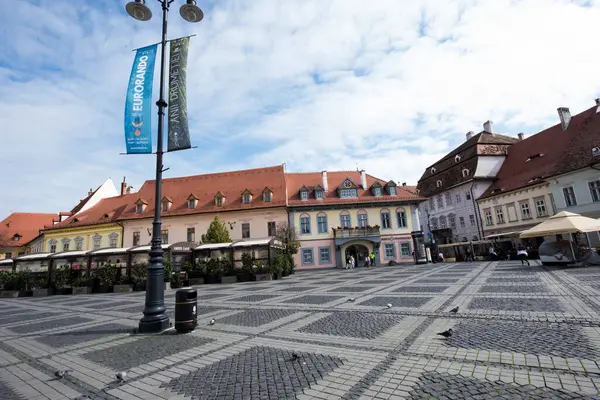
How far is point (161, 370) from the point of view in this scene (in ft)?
15.3

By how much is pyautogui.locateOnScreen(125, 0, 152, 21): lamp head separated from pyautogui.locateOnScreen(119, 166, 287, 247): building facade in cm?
2718

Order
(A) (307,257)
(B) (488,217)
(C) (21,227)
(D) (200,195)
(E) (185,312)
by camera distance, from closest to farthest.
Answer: (E) (185,312), (A) (307,257), (B) (488,217), (D) (200,195), (C) (21,227)

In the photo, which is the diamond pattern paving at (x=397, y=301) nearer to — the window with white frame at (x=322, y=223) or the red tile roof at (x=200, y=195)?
the window with white frame at (x=322, y=223)

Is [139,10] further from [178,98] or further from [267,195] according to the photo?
[267,195]

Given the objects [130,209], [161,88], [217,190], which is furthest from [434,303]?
[130,209]

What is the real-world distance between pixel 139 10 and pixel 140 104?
245cm

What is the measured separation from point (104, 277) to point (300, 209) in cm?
1970

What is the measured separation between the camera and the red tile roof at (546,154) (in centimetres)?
2900

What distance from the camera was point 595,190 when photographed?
26.5m

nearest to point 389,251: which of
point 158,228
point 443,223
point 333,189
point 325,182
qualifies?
point 333,189

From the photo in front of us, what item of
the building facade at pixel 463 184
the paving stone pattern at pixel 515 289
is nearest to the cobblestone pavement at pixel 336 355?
the paving stone pattern at pixel 515 289

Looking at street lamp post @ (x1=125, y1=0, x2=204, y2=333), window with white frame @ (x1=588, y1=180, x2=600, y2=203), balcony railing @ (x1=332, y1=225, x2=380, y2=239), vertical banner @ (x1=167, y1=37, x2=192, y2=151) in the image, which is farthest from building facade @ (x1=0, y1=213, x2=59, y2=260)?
window with white frame @ (x1=588, y1=180, x2=600, y2=203)

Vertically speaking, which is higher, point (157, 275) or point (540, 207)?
point (540, 207)

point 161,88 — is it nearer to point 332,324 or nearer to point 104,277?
point 332,324
